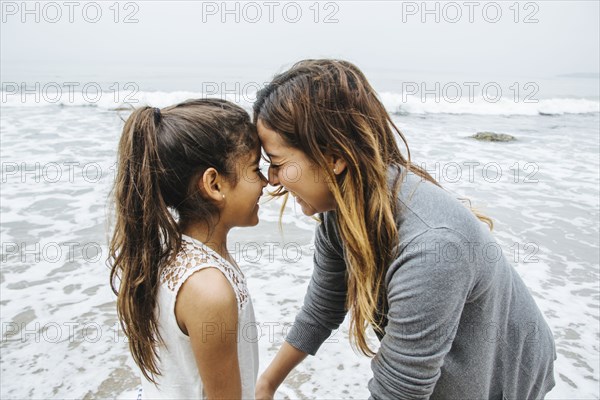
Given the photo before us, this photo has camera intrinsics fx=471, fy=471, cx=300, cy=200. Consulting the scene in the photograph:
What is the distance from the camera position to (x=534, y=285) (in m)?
4.09

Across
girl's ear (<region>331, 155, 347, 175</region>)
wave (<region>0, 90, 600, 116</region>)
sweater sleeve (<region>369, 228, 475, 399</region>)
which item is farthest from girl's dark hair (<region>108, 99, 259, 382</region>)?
wave (<region>0, 90, 600, 116</region>)

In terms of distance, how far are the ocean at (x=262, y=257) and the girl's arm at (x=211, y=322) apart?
0.93 m

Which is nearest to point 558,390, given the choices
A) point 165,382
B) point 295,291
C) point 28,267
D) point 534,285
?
point 534,285

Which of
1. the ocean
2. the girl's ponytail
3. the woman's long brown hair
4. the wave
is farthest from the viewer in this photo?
the wave

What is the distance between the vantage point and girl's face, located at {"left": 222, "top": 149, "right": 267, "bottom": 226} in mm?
1584

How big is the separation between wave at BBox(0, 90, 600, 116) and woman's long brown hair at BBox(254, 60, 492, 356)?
1357 centimetres

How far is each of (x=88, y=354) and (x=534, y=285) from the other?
3.58 m

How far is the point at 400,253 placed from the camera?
126cm

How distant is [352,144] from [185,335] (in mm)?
761

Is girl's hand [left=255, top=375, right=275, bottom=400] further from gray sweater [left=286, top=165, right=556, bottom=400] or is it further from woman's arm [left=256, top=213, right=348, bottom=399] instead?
gray sweater [left=286, top=165, right=556, bottom=400]

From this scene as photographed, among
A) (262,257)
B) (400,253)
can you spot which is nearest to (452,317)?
(400,253)

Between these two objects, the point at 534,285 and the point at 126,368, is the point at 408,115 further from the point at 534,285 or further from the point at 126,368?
the point at 126,368

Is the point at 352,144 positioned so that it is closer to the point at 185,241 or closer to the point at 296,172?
the point at 296,172

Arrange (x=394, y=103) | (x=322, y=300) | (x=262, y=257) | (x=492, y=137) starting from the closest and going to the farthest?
(x=322, y=300) < (x=262, y=257) < (x=492, y=137) < (x=394, y=103)
